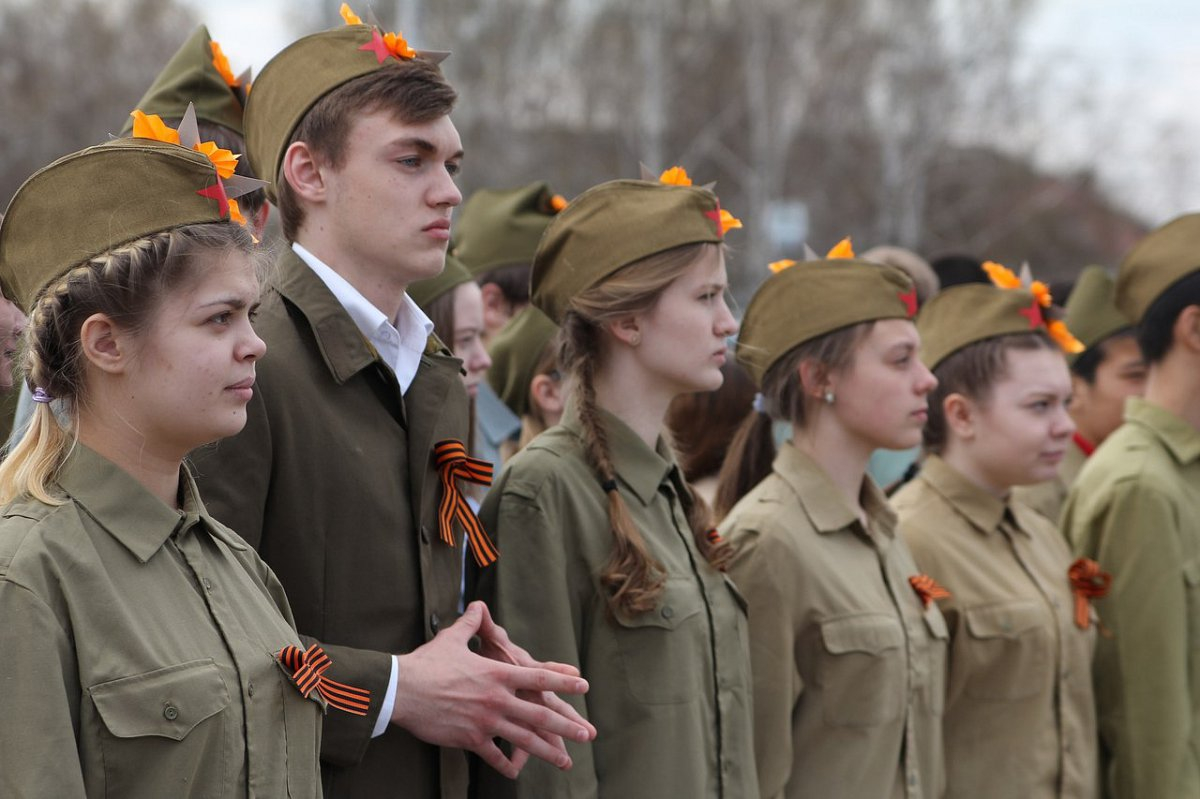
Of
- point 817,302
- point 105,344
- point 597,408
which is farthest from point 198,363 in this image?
point 817,302

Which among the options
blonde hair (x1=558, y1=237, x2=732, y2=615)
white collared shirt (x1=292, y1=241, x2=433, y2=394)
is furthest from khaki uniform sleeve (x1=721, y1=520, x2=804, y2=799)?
white collared shirt (x1=292, y1=241, x2=433, y2=394)

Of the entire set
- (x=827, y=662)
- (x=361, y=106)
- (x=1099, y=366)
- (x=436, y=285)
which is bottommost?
(x=827, y=662)

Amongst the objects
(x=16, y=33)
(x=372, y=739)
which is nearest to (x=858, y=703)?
(x=372, y=739)

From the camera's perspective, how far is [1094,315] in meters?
6.42

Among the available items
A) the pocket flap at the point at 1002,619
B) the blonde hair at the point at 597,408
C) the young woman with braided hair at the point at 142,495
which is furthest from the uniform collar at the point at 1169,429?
the young woman with braided hair at the point at 142,495

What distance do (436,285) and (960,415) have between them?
177cm

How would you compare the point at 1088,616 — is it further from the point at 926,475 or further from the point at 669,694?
the point at 669,694

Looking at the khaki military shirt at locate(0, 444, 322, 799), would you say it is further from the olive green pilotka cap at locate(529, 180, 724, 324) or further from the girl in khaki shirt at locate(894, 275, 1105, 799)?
the girl in khaki shirt at locate(894, 275, 1105, 799)

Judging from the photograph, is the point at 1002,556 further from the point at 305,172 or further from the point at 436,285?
the point at 305,172

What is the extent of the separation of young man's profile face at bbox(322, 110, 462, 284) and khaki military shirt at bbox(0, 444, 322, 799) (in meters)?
0.86

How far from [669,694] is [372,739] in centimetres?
78

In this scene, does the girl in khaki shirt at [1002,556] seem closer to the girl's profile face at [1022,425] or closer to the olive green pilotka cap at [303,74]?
the girl's profile face at [1022,425]

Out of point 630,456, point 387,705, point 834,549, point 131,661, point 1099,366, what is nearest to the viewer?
point 131,661

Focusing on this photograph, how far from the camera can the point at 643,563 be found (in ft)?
11.7
